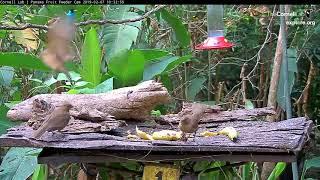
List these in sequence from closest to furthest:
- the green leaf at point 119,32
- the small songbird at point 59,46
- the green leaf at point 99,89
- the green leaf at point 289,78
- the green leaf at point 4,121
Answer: the small songbird at point 59,46 → the green leaf at point 99,89 → the green leaf at point 4,121 → the green leaf at point 119,32 → the green leaf at point 289,78

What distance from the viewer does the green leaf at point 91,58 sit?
9.00 feet

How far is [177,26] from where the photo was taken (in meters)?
3.34

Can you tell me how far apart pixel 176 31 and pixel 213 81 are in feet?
3.84

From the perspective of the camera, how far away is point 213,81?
445 cm

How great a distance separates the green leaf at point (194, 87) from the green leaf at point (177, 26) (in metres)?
0.37

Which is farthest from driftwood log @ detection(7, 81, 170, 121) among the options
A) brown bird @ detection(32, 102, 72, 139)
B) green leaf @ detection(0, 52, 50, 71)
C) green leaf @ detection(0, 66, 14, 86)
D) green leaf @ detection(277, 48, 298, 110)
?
green leaf @ detection(277, 48, 298, 110)

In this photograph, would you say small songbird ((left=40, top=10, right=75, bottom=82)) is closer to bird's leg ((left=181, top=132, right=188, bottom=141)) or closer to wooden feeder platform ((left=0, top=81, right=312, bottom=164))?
wooden feeder platform ((left=0, top=81, right=312, bottom=164))

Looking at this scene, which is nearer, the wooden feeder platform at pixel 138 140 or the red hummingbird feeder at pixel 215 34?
the wooden feeder platform at pixel 138 140

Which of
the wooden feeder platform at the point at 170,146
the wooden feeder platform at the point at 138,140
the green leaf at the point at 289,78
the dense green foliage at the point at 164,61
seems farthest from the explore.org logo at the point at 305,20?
the wooden feeder platform at the point at 170,146

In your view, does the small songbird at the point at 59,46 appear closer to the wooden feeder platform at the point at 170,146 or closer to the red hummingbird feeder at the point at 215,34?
the wooden feeder platform at the point at 170,146

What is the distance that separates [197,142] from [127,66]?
1.04 metres

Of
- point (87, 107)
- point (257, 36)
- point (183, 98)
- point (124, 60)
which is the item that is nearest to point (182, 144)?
point (87, 107)

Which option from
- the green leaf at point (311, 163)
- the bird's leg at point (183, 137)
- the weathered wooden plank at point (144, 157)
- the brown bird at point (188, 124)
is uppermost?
the brown bird at point (188, 124)

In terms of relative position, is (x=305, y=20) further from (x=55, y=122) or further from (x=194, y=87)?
(x=55, y=122)
